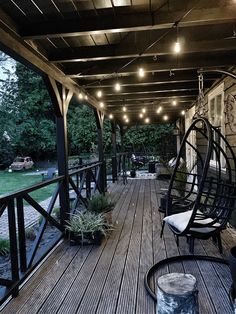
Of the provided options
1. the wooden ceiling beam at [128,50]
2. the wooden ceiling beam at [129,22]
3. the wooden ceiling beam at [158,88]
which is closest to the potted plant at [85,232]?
the wooden ceiling beam at [128,50]

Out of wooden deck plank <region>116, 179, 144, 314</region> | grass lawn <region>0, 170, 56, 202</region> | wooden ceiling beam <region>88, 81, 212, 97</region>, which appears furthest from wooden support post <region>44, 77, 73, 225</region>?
grass lawn <region>0, 170, 56, 202</region>

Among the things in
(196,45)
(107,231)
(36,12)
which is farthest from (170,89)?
(36,12)

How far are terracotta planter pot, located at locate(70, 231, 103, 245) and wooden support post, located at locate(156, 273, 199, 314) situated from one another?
183cm

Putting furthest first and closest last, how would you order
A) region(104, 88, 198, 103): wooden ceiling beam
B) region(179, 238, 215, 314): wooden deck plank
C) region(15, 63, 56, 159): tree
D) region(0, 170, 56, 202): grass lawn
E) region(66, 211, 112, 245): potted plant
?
region(15, 63, 56, 159): tree → region(0, 170, 56, 202): grass lawn → region(104, 88, 198, 103): wooden ceiling beam → region(66, 211, 112, 245): potted plant → region(179, 238, 215, 314): wooden deck plank

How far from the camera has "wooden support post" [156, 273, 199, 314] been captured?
1603mm

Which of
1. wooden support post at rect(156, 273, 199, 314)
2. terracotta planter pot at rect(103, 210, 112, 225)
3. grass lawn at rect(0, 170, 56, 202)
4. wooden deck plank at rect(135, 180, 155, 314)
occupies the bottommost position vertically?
grass lawn at rect(0, 170, 56, 202)

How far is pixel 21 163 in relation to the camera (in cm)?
1920

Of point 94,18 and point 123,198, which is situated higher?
point 94,18

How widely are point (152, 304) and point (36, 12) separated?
254cm

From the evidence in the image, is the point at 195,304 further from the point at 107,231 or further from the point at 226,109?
the point at 226,109

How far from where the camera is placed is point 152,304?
212 cm

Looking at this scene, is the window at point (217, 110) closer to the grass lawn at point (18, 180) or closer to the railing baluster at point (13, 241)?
the railing baluster at point (13, 241)

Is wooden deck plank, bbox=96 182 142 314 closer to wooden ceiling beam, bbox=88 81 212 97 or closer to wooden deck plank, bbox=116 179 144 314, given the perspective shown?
wooden deck plank, bbox=116 179 144 314

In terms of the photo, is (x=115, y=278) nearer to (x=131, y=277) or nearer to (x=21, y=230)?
(x=131, y=277)
